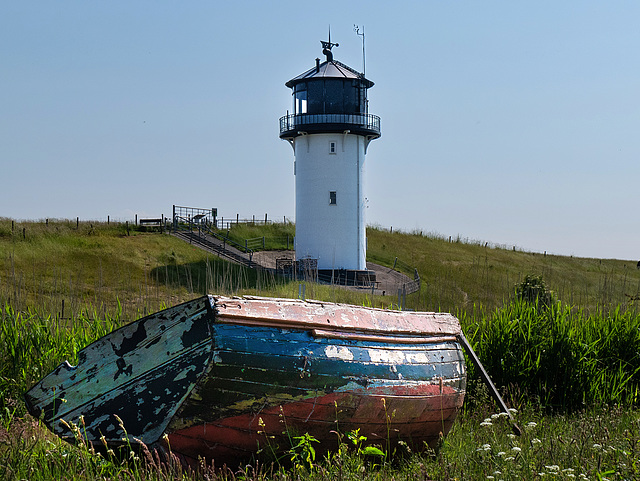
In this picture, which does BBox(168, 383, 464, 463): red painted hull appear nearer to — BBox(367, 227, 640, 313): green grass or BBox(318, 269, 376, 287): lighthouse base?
BBox(318, 269, 376, 287): lighthouse base

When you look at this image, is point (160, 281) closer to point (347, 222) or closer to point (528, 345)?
point (347, 222)

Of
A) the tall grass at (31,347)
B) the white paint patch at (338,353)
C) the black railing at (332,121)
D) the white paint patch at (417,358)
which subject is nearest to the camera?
the white paint patch at (338,353)

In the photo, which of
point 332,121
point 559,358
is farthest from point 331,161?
point 559,358

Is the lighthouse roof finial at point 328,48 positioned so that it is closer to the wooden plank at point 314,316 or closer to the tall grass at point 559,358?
the tall grass at point 559,358

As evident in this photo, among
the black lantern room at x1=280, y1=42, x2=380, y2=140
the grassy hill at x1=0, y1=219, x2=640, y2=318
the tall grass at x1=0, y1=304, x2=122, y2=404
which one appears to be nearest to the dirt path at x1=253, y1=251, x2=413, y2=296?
the grassy hill at x1=0, y1=219, x2=640, y2=318

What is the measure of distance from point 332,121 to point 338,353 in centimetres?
2586

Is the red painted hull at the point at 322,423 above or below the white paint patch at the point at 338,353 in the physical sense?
below

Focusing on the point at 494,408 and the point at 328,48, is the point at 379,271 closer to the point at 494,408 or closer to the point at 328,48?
the point at 328,48

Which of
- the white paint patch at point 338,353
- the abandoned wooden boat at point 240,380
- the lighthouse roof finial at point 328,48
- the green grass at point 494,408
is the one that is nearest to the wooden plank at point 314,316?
the abandoned wooden boat at point 240,380

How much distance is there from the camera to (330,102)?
1216 inches

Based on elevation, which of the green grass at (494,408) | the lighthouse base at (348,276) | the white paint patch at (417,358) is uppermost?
the white paint patch at (417,358)

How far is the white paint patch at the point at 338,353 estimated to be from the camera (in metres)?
5.32

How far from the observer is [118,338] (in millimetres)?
5680

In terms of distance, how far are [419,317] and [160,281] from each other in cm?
2340
